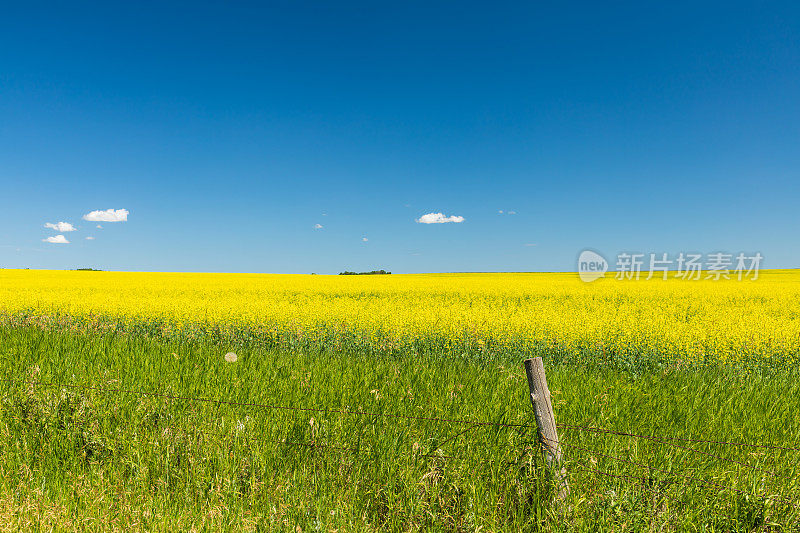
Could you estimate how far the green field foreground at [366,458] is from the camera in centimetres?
259

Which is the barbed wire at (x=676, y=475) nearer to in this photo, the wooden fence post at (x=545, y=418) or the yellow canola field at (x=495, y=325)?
the wooden fence post at (x=545, y=418)

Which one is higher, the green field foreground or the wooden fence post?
the wooden fence post

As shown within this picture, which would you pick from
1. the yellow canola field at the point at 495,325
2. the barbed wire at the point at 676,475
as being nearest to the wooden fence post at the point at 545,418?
the barbed wire at the point at 676,475

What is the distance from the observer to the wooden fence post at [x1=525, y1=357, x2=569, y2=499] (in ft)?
8.60

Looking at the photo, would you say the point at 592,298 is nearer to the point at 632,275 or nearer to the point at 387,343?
the point at 387,343

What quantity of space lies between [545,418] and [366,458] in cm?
138

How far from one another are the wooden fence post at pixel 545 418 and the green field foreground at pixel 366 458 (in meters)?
0.10

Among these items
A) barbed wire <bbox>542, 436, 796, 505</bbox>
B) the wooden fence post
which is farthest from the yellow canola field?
the wooden fence post

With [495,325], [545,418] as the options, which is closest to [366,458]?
[545,418]

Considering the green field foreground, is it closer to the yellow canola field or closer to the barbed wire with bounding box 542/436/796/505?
the barbed wire with bounding box 542/436/796/505

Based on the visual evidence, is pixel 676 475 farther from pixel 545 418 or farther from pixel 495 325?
pixel 495 325

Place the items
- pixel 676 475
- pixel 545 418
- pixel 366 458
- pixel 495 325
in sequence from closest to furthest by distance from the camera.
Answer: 1. pixel 545 418
2. pixel 676 475
3. pixel 366 458
4. pixel 495 325

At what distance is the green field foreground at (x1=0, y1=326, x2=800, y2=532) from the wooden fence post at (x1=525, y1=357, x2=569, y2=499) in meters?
0.10

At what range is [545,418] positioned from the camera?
2648mm
